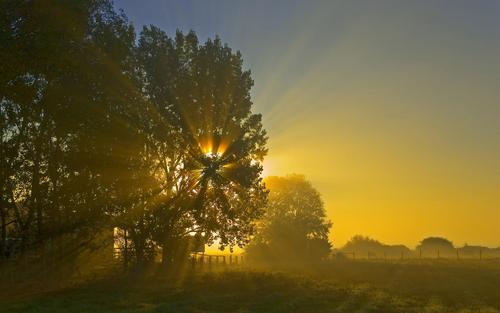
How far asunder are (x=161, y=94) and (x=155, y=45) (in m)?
5.49

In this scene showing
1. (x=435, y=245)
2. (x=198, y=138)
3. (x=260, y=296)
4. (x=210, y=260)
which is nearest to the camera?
(x=260, y=296)

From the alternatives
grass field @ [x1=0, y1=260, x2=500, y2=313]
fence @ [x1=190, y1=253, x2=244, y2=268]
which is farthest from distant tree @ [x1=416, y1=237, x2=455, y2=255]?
grass field @ [x1=0, y1=260, x2=500, y2=313]

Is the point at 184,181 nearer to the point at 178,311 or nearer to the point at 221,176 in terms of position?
the point at 221,176

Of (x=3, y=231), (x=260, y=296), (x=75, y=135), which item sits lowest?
(x=260, y=296)

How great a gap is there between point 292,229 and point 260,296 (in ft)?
228

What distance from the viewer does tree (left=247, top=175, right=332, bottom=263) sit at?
103 metres

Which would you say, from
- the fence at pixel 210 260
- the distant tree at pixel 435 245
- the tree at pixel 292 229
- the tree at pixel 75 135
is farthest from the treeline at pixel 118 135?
the distant tree at pixel 435 245

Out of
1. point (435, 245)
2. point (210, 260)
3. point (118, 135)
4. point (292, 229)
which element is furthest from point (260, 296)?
point (435, 245)

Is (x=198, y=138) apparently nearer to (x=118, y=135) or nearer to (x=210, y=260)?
(x=118, y=135)

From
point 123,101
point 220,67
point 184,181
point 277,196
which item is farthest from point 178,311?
point 277,196

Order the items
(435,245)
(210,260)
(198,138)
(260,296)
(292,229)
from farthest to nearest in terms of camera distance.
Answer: (435,245)
(292,229)
(210,260)
(198,138)
(260,296)

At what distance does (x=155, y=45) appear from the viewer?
53.4m

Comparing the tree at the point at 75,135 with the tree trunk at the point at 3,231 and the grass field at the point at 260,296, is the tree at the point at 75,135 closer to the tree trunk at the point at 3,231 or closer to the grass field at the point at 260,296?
the tree trunk at the point at 3,231

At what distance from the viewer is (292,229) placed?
10262 cm
